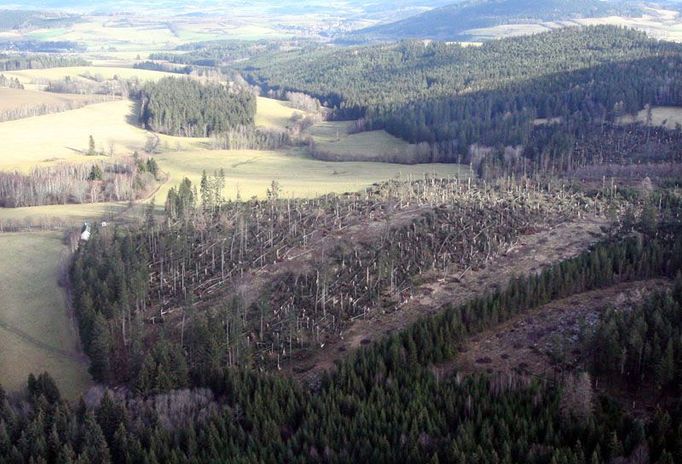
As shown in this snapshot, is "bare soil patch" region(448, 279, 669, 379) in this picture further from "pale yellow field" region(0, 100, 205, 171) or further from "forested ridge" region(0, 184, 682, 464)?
"pale yellow field" region(0, 100, 205, 171)

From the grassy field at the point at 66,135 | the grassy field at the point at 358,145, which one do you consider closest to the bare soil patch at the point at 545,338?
the grassy field at the point at 358,145

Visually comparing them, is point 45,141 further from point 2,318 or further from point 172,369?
point 172,369

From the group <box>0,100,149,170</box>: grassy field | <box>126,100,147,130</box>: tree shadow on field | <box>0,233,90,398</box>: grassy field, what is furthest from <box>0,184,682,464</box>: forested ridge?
<box>126,100,147,130</box>: tree shadow on field

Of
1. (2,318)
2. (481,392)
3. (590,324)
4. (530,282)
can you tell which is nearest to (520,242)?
(530,282)

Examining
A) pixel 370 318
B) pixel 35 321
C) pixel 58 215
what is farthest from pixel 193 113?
pixel 370 318

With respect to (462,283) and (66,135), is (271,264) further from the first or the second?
(66,135)

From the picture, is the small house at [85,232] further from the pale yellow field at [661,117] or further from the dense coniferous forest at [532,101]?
the pale yellow field at [661,117]
